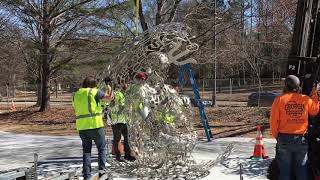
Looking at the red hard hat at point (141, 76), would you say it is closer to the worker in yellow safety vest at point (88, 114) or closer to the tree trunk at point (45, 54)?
the worker in yellow safety vest at point (88, 114)

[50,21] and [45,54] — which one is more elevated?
[50,21]

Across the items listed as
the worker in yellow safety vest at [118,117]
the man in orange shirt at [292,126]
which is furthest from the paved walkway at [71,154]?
the man in orange shirt at [292,126]

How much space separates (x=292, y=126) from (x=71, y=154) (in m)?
6.70

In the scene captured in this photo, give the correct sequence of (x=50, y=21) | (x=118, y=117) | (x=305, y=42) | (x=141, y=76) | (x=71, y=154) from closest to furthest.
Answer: (x=305, y=42), (x=141, y=76), (x=118, y=117), (x=71, y=154), (x=50, y=21)

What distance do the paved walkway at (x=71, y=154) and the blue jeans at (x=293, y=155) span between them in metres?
2.20

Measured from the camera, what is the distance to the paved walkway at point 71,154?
8.69 meters

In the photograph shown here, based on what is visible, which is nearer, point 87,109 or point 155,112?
point 87,109

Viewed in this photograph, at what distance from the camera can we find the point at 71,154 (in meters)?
11.2

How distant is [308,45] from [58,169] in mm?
5240

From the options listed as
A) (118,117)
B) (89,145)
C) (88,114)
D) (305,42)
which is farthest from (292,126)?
(118,117)

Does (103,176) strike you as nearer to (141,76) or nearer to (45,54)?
(141,76)

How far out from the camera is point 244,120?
1794 cm

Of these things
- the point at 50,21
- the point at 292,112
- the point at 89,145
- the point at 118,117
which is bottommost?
the point at 89,145

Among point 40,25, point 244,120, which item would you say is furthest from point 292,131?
point 40,25
